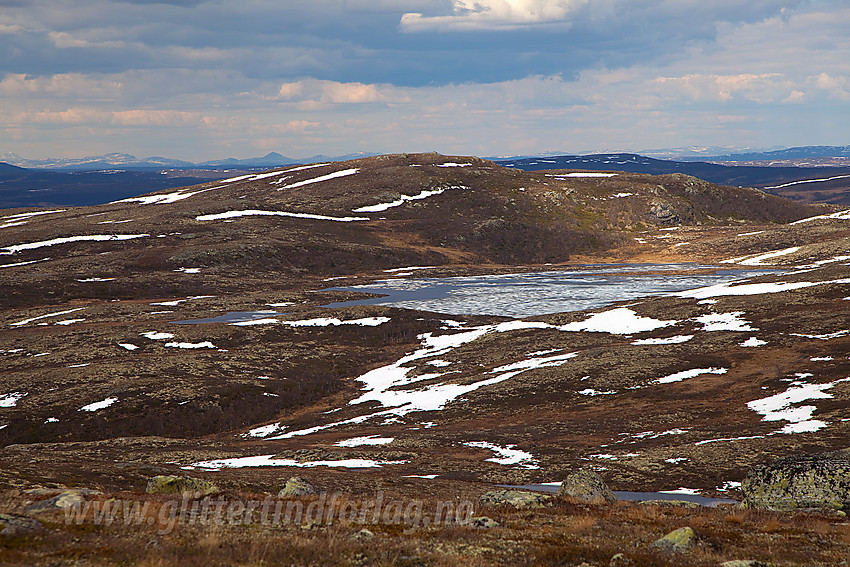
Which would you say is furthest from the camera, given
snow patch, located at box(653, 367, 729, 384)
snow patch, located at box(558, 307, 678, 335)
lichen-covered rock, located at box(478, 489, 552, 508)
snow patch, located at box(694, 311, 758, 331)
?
snow patch, located at box(558, 307, 678, 335)

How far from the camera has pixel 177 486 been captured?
22781mm

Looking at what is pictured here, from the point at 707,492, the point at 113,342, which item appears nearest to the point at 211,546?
the point at 707,492

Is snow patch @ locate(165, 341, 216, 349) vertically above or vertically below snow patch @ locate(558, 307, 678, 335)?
below

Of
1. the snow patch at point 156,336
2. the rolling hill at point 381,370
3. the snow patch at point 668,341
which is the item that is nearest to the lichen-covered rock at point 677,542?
the rolling hill at point 381,370

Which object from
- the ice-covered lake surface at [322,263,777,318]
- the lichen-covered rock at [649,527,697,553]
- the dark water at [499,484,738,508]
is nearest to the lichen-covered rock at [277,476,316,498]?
the dark water at [499,484,738,508]

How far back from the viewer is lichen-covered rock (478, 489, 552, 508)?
2211 cm

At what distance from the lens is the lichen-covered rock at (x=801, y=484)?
22188 millimetres

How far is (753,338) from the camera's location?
5781 centimetres

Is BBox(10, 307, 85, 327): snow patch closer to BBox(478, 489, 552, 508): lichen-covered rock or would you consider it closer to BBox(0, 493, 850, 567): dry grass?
BBox(0, 493, 850, 567): dry grass

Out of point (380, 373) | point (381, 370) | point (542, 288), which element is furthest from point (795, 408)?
point (542, 288)

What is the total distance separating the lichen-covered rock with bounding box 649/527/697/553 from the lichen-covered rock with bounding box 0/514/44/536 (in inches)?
558

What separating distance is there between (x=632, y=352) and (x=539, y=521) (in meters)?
42.4

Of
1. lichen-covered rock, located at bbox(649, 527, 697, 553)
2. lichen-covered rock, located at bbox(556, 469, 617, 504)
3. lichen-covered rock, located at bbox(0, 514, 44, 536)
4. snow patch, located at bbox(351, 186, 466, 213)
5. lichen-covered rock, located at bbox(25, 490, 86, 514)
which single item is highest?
snow patch, located at bbox(351, 186, 466, 213)

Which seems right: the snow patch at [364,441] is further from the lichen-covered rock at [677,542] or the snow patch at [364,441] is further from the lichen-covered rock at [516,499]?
the lichen-covered rock at [677,542]
